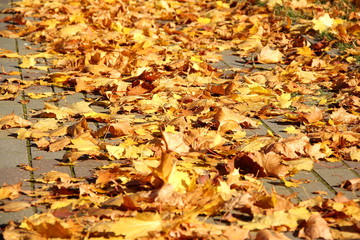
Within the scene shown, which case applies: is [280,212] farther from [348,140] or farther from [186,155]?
[348,140]

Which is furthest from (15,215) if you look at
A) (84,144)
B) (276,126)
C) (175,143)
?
(276,126)

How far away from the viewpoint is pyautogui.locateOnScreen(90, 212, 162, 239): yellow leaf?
101 inches

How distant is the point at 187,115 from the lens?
410 centimetres

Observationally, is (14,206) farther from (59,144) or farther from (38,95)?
(38,95)

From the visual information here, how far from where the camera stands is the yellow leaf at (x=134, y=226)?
256 cm

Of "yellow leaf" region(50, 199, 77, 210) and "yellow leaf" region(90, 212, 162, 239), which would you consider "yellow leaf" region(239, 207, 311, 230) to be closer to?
"yellow leaf" region(90, 212, 162, 239)

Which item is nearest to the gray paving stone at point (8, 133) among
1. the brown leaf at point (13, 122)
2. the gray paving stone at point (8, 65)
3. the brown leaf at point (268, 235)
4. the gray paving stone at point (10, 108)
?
the brown leaf at point (13, 122)

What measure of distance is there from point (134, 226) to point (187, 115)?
1598 mm

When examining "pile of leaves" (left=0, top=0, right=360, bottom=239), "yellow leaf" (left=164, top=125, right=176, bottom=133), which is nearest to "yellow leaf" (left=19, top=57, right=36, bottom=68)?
"pile of leaves" (left=0, top=0, right=360, bottom=239)

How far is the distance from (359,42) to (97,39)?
2.52 m

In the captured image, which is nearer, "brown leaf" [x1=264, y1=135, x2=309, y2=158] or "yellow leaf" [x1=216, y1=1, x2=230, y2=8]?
"brown leaf" [x1=264, y1=135, x2=309, y2=158]

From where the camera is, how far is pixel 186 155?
11.4 ft

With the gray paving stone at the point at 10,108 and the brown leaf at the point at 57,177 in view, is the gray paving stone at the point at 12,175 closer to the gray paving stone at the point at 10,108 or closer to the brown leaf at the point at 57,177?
the brown leaf at the point at 57,177

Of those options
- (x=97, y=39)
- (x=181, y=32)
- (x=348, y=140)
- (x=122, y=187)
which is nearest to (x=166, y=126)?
(x=122, y=187)
